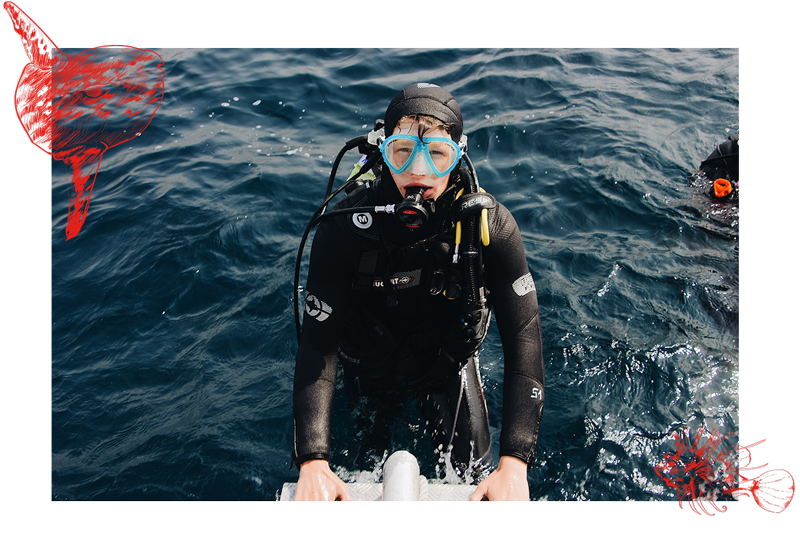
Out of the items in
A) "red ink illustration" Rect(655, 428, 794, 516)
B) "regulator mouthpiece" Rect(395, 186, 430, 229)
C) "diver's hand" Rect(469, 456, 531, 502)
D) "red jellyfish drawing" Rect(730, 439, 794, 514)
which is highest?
"regulator mouthpiece" Rect(395, 186, 430, 229)

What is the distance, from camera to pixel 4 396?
2.44m

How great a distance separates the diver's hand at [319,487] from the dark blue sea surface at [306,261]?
641 millimetres

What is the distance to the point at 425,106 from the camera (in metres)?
2.28

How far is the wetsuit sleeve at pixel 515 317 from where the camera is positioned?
239 centimetres

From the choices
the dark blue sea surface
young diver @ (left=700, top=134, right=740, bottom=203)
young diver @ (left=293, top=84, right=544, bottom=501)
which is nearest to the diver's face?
young diver @ (left=293, top=84, right=544, bottom=501)

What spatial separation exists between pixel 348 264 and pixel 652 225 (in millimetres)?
3661

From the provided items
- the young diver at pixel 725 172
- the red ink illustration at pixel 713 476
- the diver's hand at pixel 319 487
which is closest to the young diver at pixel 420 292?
the diver's hand at pixel 319 487

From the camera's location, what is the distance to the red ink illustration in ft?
7.64

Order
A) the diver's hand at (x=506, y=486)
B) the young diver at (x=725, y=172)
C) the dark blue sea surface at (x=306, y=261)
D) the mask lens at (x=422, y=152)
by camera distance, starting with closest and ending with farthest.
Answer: the diver's hand at (x=506, y=486) < the mask lens at (x=422, y=152) < the dark blue sea surface at (x=306, y=261) < the young diver at (x=725, y=172)

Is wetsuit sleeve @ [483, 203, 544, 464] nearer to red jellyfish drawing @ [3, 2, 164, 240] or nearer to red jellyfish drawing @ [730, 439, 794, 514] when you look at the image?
red jellyfish drawing @ [730, 439, 794, 514]

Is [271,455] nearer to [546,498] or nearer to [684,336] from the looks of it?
[546,498]

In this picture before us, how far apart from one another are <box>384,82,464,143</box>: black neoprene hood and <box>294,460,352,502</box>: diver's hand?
1515 millimetres

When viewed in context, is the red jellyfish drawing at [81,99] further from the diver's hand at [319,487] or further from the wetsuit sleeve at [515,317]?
the wetsuit sleeve at [515,317]

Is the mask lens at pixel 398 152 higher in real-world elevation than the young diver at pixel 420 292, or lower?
higher
